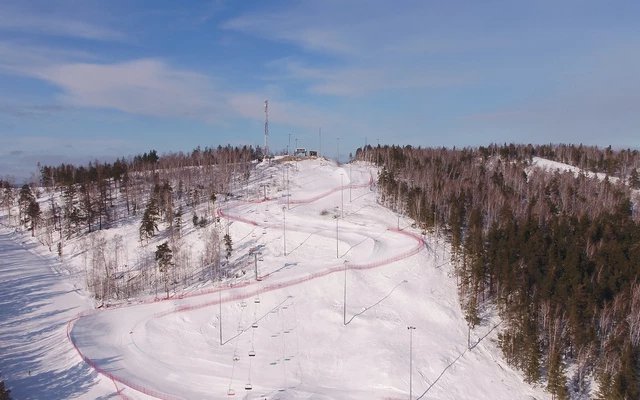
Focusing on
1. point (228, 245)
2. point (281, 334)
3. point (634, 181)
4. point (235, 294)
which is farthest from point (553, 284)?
point (634, 181)

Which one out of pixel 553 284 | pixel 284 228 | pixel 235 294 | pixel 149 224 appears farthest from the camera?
pixel 149 224

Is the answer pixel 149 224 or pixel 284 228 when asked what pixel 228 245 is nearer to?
pixel 284 228

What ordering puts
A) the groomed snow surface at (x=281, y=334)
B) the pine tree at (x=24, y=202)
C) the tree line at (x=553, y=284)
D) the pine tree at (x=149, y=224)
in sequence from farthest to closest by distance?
the pine tree at (x=24, y=202) < the pine tree at (x=149, y=224) < the tree line at (x=553, y=284) < the groomed snow surface at (x=281, y=334)

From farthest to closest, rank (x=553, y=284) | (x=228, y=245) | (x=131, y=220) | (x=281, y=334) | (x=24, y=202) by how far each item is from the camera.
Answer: (x=24, y=202), (x=131, y=220), (x=228, y=245), (x=281, y=334), (x=553, y=284)

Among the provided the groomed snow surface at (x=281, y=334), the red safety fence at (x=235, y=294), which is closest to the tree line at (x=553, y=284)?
the groomed snow surface at (x=281, y=334)

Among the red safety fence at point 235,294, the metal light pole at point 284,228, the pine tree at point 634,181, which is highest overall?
the pine tree at point 634,181

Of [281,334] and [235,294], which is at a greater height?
[235,294]

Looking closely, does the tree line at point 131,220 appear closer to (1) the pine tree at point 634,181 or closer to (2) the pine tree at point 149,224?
(2) the pine tree at point 149,224

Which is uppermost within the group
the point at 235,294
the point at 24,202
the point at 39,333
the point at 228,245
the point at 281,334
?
A: the point at 24,202

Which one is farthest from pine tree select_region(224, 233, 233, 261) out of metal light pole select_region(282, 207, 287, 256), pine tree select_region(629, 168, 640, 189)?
pine tree select_region(629, 168, 640, 189)

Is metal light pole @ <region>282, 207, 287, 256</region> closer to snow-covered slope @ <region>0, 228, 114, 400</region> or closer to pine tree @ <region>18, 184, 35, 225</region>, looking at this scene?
snow-covered slope @ <region>0, 228, 114, 400</region>
